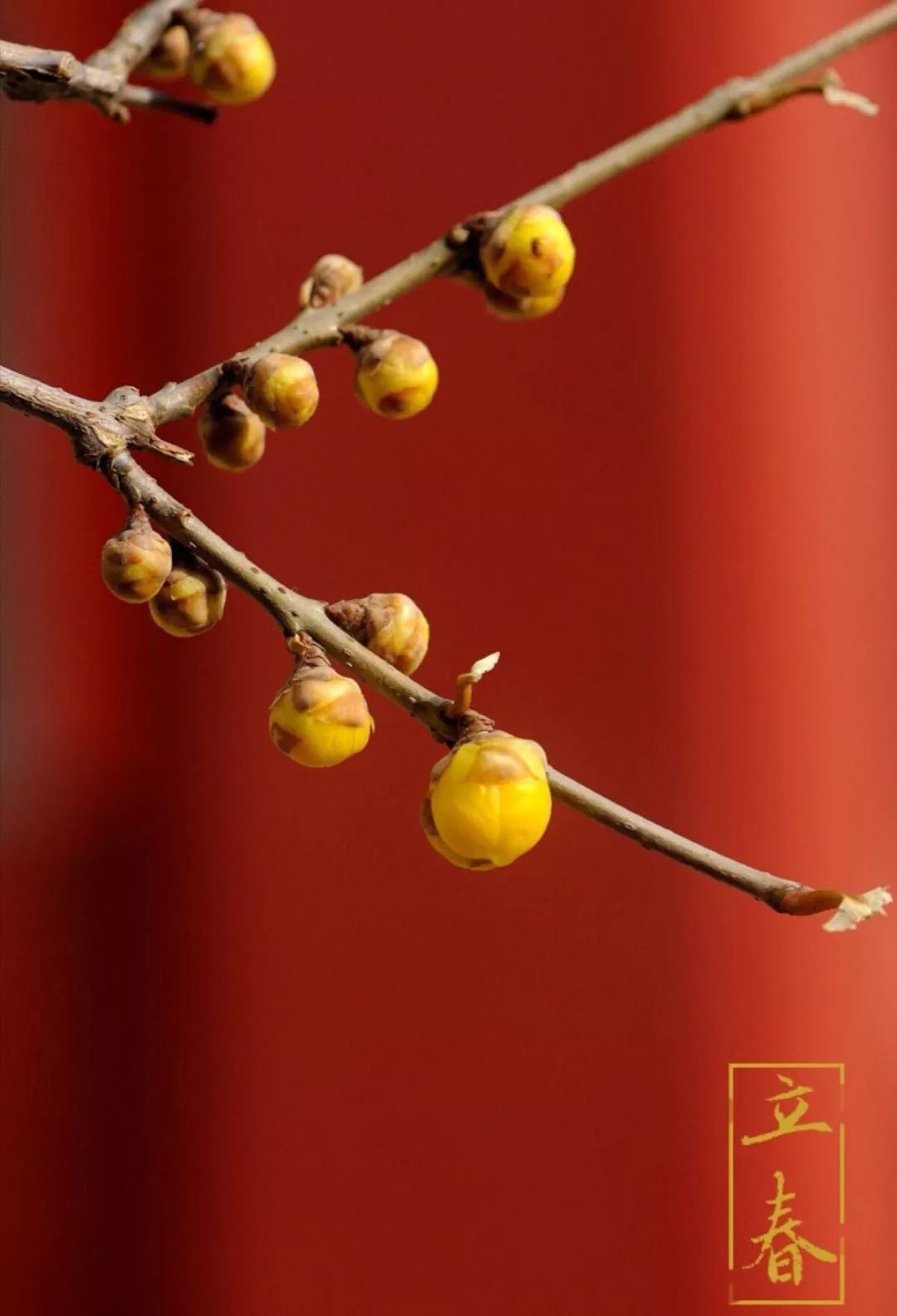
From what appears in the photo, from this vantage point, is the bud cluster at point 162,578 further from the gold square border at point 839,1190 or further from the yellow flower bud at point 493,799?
the gold square border at point 839,1190

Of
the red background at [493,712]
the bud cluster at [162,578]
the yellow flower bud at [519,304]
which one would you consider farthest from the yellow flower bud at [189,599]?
the red background at [493,712]

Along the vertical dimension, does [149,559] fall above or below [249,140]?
below

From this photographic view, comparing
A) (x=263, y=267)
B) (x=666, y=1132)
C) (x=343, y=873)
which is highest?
(x=263, y=267)

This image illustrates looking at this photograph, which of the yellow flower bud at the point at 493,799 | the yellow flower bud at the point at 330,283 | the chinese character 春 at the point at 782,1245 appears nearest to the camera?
the yellow flower bud at the point at 493,799

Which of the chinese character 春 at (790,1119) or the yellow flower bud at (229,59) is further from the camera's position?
the chinese character 春 at (790,1119)

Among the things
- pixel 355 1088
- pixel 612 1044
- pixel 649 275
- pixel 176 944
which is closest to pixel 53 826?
pixel 176 944

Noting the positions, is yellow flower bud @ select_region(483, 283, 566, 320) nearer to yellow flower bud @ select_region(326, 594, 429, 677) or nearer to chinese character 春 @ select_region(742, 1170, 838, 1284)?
yellow flower bud @ select_region(326, 594, 429, 677)

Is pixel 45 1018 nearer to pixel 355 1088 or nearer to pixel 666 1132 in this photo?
pixel 355 1088

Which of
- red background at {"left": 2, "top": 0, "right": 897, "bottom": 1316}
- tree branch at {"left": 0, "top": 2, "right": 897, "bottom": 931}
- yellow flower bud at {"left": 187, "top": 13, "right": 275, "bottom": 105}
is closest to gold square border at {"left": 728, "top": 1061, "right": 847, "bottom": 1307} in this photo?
red background at {"left": 2, "top": 0, "right": 897, "bottom": 1316}
